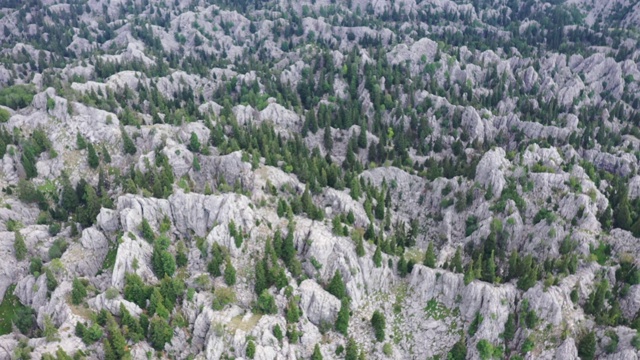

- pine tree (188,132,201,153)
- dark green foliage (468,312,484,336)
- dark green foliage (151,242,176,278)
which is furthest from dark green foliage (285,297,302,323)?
pine tree (188,132,201,153)

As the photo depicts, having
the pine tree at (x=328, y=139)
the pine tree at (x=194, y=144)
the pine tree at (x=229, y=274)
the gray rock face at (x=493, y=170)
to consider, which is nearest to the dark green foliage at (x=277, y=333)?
the pine tree at (x=229, y=274)

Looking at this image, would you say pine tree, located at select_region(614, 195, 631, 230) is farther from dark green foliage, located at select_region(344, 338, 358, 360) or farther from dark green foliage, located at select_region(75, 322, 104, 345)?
dark green foliage, located at select_region(75, 322, 104, 345)

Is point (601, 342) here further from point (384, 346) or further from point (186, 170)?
point (186, 170)

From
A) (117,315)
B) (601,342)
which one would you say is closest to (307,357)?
(117,315)

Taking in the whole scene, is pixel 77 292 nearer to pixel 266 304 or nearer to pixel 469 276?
pixel 266 304

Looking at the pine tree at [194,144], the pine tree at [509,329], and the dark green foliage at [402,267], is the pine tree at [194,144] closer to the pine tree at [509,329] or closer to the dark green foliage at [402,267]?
the dark green foliage at [402,267]

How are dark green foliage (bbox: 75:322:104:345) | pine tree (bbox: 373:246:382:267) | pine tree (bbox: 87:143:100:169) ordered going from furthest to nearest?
pine tree (bbox: 87:143:100:169) < pine tree (bbox: 373:246:382:267) < dark green foliage (bbox: 75:322:104:345)
